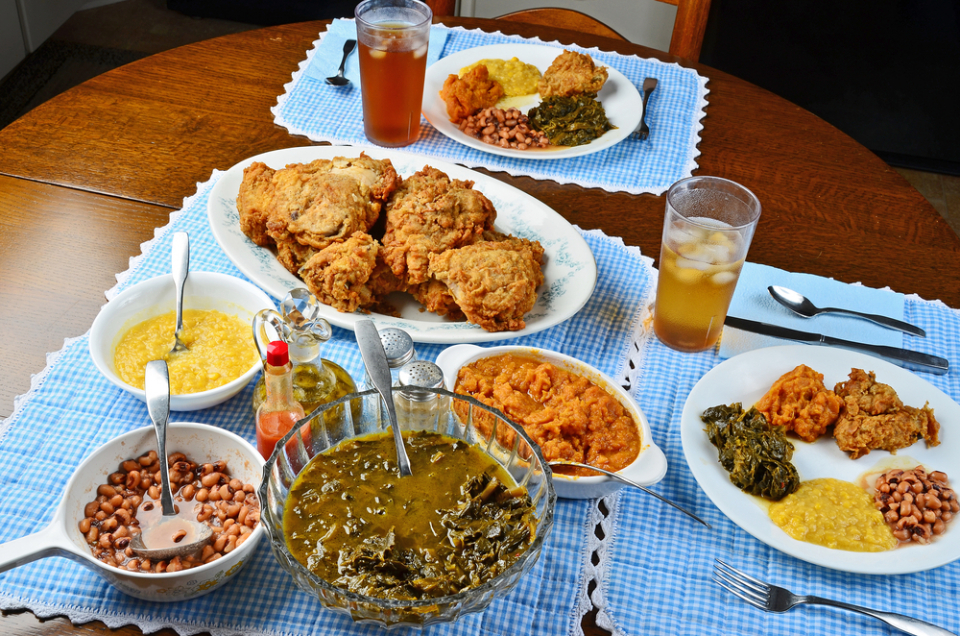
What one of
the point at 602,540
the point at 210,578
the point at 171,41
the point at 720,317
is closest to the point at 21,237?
the point at 210,578

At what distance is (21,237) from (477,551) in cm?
183

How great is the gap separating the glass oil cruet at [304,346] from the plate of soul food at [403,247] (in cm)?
30

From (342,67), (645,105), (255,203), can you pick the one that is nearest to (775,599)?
(255,203)

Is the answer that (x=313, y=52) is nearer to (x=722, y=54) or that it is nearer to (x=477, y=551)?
(x=477, y=551)

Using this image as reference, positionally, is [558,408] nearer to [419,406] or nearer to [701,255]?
[419,406]

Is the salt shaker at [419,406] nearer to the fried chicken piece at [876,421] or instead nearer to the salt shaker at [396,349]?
the salt shaker at [396,349]

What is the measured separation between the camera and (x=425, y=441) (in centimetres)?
164

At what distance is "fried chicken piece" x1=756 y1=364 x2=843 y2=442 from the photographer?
1945 mm

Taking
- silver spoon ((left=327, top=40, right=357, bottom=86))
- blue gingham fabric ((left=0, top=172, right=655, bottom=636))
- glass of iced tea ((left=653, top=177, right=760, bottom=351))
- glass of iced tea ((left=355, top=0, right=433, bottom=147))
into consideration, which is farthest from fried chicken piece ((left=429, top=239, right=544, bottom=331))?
silver spoon ((left=327, top=40, right=357, bottom=86))

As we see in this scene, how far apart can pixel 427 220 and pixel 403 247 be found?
0.13 metres

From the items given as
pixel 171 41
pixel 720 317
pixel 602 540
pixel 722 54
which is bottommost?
pixel 171 41

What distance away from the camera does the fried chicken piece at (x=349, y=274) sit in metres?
2.19

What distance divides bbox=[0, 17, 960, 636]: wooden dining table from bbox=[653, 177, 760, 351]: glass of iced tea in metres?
0.44

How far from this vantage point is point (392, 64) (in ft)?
9.25
